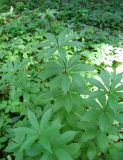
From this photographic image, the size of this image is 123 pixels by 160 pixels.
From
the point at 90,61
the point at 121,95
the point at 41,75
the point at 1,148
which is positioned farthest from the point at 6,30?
the point at 121,95

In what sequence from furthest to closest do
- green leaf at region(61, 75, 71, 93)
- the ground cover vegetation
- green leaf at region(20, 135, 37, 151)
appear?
green leaf at region(61, 75, 71, 93)
the ground cover vegetation
green leaf at region(20, 135, 37, 151)

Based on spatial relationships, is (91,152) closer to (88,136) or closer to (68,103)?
(88,136)

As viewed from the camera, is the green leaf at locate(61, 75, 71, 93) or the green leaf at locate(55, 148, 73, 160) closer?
the green leaf at locate(55, 148, 73, 160)

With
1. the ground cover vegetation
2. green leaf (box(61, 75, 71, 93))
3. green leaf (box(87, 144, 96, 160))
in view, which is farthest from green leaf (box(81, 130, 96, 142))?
green leaf (box(61, 75, 71, 93))

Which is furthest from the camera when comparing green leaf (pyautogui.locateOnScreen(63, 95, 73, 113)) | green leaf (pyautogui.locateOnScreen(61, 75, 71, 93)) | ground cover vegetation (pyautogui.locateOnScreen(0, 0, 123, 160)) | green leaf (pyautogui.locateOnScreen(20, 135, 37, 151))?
green leaf (pyautogui.locateOnScreen(63, 95, 73, 113))

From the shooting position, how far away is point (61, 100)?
2.59 m

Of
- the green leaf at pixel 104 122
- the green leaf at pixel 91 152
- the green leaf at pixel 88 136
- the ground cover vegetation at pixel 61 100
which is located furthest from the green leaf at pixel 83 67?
the green leaf at pixel 91 152

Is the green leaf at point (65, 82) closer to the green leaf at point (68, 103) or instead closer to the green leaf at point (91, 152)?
the green leaf at point (68, 103)

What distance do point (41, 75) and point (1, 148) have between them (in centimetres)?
129

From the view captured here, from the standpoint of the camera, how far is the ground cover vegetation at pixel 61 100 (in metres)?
2.12

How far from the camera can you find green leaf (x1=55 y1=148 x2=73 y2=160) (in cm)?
200

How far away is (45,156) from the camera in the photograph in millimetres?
2080

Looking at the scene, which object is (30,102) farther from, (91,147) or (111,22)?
(111,22)

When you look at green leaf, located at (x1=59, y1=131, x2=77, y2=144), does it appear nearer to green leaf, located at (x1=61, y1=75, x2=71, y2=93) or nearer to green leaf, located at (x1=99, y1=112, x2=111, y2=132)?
green leaf, located at (x1=99, y1=112, x2=111, y2=132)
